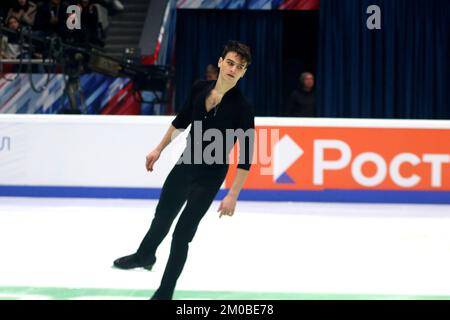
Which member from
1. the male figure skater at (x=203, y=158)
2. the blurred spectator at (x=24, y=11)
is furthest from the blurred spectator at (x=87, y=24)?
the male figure skater at (x=203, y=158)

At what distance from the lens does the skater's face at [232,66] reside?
380 cm

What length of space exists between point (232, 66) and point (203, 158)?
20.1 inches

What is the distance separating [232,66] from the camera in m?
3.82

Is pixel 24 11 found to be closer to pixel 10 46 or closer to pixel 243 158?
pixel 10 46

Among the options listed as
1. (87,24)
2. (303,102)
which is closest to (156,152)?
(303,102)

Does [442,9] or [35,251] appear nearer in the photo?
[35,251]

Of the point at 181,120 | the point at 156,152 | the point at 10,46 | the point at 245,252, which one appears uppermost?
the point at 10,46

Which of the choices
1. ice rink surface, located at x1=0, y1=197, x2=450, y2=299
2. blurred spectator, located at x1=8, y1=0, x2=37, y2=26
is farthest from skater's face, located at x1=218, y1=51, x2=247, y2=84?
blurred spectator, located at x1=8, y1=0, x2=37, y2=26

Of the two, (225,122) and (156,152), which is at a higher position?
(225,122)

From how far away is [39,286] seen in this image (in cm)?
427

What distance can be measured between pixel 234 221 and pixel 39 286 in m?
2.95
